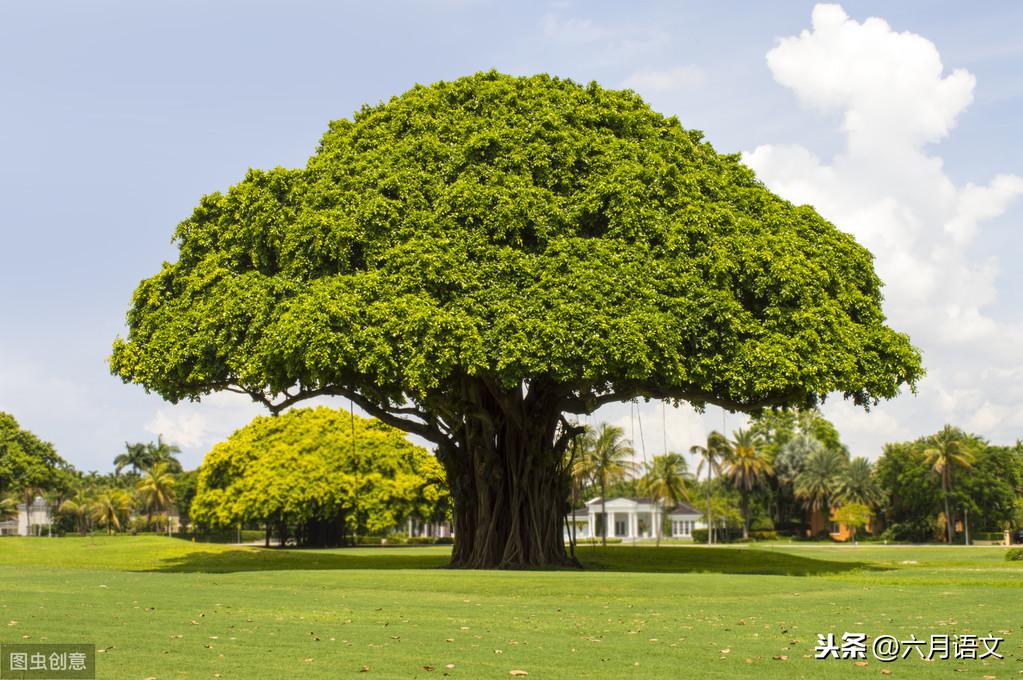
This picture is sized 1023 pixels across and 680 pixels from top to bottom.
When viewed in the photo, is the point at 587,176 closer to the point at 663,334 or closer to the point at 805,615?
the point at 663,334

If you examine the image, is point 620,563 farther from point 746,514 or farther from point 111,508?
point 111,508

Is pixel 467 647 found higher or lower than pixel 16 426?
lower

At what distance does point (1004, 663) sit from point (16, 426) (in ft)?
272

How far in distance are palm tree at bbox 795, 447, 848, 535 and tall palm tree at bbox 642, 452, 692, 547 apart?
35.4 ft

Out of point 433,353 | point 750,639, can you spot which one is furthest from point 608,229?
point 750,639

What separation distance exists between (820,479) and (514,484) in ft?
227

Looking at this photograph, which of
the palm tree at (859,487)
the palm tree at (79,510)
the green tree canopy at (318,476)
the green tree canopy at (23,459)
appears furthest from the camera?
the palm tree at (79,510)

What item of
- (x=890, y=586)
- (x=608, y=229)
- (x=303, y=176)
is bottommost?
(x=890, y=586)

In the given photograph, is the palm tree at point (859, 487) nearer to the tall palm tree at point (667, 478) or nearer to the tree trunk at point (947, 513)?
the tree trunk at point (947, 513)

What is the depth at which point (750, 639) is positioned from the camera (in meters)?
14.0

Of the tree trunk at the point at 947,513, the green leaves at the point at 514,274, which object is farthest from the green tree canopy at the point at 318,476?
the tree trunk at the point at 947,513

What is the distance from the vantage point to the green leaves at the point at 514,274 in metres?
27.5

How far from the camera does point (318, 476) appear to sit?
6881cm

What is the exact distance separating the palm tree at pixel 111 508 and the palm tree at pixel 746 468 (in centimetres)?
6796
